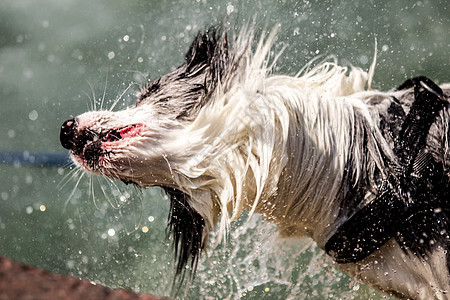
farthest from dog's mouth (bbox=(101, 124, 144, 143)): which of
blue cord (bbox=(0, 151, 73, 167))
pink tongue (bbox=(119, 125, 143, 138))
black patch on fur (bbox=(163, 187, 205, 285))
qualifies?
blue cord (bbox=(0, 151, 73, 167))

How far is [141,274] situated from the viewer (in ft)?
13.2

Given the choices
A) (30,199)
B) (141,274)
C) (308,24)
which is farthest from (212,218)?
(30,199)

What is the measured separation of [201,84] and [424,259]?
3.78ft

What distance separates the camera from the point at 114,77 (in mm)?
4668

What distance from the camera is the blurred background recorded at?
13.4ft

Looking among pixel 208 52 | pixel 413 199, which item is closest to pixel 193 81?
pixel 208 52

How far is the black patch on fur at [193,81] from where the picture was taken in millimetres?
2395

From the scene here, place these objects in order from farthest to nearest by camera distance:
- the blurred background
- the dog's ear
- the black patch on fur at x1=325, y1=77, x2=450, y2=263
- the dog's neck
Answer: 1. the blurred background
2. the dog's ear
3. the dog's neck
4. the black patch on fur at x1=325, y1=77, x2=450, y2=263

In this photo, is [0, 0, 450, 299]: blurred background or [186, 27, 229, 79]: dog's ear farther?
[0, 0, 450, 299]: blurred background

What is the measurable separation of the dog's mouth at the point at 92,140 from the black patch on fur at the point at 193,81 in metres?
0.17

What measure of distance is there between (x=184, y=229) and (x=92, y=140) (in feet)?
1.90

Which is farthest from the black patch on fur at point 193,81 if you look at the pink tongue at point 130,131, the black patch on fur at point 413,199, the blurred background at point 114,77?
the blurred background at point 114,77

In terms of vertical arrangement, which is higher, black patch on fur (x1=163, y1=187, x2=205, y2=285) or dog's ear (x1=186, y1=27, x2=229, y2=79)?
dog's ear (x1=186, y1=27, x2=229, y2=79)

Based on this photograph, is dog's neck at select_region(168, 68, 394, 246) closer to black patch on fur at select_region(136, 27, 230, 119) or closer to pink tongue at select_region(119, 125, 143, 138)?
black patch on fur at select_region(136, 27, 230, 119)
